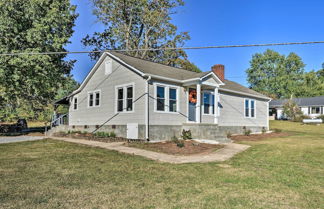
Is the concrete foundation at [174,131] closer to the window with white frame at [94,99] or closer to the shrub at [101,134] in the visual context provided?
the shrub at [101,134]

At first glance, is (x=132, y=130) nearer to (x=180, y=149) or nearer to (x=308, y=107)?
(x=180, y=149)

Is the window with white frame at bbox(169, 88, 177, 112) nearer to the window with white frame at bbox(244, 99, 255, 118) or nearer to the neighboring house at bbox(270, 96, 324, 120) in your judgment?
the window with white frame at bbox(244, 99, 255, 118)

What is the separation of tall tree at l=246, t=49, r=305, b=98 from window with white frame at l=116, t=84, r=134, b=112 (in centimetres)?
5494

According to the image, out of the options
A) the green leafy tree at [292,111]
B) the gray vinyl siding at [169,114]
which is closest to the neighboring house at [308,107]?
the green leafy tree at [292,111]

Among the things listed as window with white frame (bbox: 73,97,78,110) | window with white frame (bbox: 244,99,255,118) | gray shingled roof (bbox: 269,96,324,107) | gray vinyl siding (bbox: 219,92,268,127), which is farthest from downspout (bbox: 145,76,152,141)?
gray shingled roof (bbox: 269,96,324,107)

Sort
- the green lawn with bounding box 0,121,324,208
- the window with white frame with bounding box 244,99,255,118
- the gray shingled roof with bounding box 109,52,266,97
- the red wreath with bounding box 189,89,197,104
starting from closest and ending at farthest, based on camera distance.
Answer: the green lawn with bounding box 0,121,324,208
the gray shingled roof with bounding box 109,52,266,97
the red wreath with bounding box 189,89,197,104
the window with white frame with bounding box 244,99,255,118

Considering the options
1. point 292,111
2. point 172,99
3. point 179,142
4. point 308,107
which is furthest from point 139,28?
point 308,107

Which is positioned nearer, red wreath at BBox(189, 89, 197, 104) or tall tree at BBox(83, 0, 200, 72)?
red wreath at BBox(189, 89, 197, 104)

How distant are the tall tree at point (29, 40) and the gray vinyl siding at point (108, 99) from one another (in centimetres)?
339

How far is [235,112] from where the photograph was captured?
65.2ft

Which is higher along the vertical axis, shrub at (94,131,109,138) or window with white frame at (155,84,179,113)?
window with white frame at (155,84,179,113)

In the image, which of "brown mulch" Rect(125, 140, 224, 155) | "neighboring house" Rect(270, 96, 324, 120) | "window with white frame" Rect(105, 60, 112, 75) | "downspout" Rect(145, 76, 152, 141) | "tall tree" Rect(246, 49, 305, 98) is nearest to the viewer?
"brown mulch" Rect(125, 140, 224, 155)

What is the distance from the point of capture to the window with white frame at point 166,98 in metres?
13.9

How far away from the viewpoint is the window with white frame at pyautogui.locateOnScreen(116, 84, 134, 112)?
47.4 ft
